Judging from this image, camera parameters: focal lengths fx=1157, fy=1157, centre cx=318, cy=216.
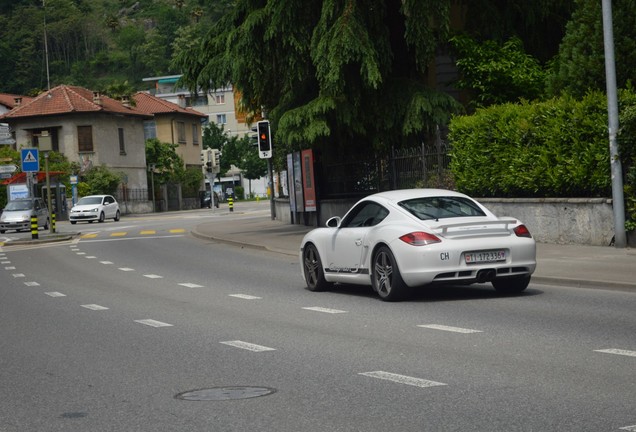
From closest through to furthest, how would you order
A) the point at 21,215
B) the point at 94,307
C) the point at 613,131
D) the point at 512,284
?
the point at 512,284 → the point at 94,307 → the point at 613,131 → the point at 21,215

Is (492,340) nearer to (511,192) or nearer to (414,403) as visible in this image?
(414,403)

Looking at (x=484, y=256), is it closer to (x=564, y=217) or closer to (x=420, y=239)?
(x=420, y=239)

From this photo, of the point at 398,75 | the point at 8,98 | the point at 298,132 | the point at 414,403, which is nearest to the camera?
the point at 414,403

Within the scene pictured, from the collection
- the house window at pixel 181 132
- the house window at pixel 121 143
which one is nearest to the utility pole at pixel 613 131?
the house window at pixel 121 143

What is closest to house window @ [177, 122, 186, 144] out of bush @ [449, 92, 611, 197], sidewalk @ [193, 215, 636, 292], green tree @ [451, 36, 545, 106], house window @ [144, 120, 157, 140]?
house window @ [144, 120, 157, 140]

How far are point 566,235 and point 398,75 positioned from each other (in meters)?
10.4

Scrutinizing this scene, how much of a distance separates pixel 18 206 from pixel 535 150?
34748 millimetres

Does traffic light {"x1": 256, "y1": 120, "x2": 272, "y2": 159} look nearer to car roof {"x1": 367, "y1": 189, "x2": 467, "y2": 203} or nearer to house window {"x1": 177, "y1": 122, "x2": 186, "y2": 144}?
car roof {"x1": 367, "y1": 189, "x2": 467, "y2": 203}

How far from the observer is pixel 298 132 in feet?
95.2

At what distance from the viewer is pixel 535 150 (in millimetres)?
23312

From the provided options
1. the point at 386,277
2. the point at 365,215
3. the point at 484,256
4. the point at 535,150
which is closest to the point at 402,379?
the point at 484,256

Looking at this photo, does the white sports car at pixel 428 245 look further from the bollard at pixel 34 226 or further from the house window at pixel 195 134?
the house window at pixel 195 134

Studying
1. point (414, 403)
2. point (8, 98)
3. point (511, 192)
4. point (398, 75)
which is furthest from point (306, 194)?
point (8, 98)

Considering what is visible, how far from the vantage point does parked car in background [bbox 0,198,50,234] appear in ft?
169
